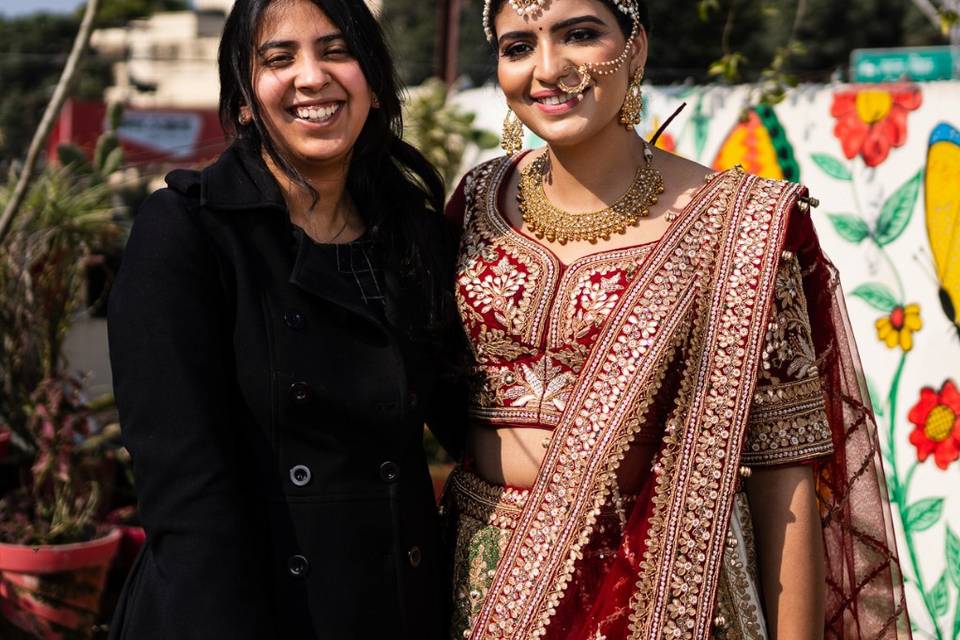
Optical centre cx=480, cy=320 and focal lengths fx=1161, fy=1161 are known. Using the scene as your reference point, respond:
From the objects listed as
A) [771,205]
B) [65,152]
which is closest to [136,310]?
[771,205]

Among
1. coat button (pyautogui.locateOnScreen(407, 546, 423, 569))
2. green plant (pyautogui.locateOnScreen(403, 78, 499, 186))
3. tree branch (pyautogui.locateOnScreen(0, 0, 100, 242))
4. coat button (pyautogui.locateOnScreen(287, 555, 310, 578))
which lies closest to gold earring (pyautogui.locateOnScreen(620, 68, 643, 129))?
coat button (pyautogui.locateOnScreen(407, 546, 423, 569))

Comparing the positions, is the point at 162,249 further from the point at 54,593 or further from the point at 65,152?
the point at 65,152

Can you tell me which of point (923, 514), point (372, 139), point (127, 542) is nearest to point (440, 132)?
point (127, 542)

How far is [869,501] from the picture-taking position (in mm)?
2271

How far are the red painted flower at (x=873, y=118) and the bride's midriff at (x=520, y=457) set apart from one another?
5.92 ft

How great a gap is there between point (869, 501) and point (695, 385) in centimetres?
48

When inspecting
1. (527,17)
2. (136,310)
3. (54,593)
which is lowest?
(54,593)

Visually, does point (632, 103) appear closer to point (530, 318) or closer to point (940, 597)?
point (530, 318)

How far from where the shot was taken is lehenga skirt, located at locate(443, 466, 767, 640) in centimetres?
210

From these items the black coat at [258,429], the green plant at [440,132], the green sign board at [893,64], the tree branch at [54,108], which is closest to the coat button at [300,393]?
the black coat at [258,429]

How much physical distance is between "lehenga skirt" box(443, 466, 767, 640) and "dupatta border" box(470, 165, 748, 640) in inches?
1.9

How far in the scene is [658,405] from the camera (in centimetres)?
212

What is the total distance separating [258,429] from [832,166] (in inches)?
95.0

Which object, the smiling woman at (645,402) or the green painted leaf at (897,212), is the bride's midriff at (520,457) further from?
the green painted leaf at (897,212)
